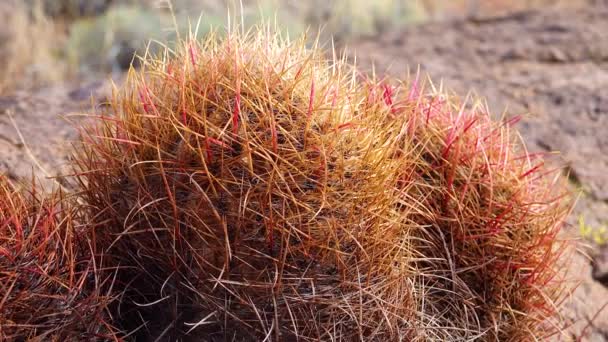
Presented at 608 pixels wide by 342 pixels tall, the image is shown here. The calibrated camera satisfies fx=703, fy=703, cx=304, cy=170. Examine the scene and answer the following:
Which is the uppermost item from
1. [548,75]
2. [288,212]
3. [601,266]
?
[288,212]

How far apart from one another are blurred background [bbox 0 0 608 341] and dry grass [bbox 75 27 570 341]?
0.64m

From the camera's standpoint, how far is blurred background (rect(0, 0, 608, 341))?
8.91 feet

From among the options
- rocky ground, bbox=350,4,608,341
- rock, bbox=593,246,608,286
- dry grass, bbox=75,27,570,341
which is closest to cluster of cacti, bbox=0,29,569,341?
dry grass, bbox=75,27,570,341

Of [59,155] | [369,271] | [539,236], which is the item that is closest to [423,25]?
[59,155]

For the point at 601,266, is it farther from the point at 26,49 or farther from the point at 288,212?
the point at 26,49

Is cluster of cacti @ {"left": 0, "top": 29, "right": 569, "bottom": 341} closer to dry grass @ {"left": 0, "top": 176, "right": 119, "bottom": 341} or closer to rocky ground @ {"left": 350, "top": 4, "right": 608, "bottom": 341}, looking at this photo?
dry grass @ {"left": 0, "top": 176, "right": 119, "bottom": 341}

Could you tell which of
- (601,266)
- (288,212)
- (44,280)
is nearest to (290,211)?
(288,212)

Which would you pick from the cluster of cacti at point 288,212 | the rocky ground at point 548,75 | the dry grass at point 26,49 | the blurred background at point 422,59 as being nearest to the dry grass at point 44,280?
the cluster of cacti at point 288,212

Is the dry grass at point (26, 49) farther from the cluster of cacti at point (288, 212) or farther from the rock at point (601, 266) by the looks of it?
the rock at point (601, 266)

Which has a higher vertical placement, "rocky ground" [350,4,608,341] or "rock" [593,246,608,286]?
"rocky ground" [350,4,608,341]

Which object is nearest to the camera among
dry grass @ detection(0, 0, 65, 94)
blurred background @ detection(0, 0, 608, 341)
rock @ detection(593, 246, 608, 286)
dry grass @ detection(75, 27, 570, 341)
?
dry grass @ detection(75, 27, 570, 341)

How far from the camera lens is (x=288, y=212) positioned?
4.80 ft

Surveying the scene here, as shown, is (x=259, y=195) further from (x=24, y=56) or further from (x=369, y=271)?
(x=24, y=56)

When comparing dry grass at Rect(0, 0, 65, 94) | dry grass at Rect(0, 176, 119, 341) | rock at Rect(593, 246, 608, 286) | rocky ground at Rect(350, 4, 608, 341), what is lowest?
dry grass at Rect(0, 0, 65, 94)
